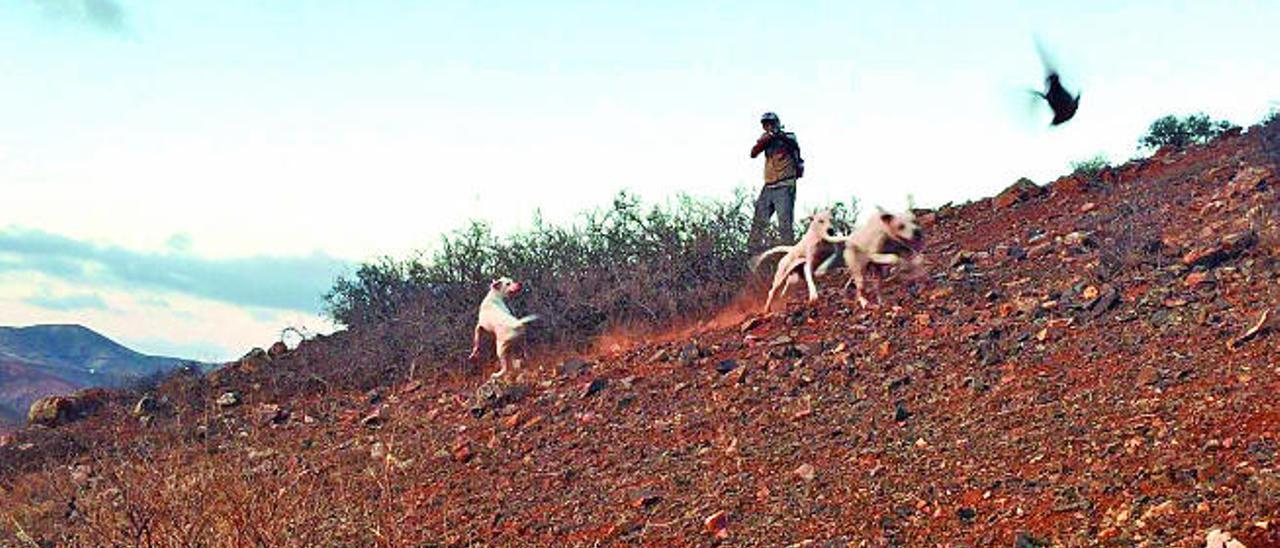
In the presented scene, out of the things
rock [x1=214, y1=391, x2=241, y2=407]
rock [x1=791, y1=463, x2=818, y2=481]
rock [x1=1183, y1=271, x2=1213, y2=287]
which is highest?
rock [x1=1183, y1=271, x2=1213, y2=287]

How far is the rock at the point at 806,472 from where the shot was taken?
20.7 ft

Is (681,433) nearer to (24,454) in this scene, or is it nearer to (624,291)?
(624,291)

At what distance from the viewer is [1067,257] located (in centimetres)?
965

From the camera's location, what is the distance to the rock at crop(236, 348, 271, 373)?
13.1 metres

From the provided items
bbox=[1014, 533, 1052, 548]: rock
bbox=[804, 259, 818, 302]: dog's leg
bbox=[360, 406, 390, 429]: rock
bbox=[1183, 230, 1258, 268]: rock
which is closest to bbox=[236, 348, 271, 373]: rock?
bbox=[360, 406, 390, 429]: rock

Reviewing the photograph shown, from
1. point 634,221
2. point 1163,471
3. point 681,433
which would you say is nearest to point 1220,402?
point 1163,471

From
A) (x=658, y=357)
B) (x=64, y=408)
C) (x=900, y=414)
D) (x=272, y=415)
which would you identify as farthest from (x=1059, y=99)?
(x=64, y=408)

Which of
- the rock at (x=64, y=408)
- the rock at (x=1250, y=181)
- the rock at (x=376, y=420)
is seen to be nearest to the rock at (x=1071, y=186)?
the rock at (x=1250, y=181)

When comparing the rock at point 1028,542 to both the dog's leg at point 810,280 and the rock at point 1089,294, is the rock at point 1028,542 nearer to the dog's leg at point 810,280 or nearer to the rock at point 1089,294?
the rock at point 1089,294

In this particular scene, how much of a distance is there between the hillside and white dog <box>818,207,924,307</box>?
0.89ft

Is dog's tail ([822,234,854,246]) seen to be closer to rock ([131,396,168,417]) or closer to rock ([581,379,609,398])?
rock ([581,379,609,398])

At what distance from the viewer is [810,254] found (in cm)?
1009

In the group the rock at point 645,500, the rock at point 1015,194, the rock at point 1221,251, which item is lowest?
the rock at point 645,500

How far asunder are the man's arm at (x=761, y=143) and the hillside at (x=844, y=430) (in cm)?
180
